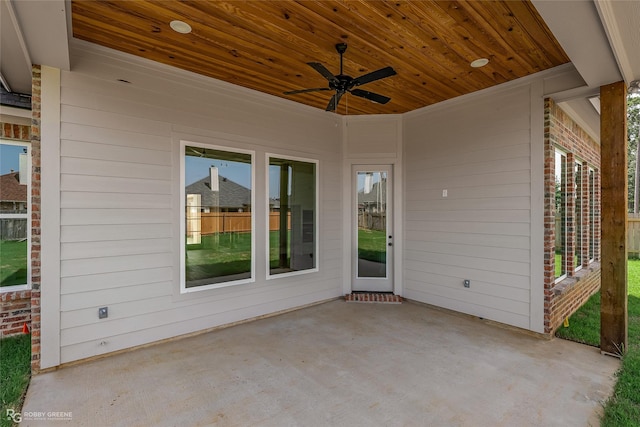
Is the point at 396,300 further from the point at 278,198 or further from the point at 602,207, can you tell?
the point at 602,207

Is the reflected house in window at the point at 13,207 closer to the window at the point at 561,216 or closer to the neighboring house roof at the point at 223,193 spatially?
the neighboring house roof at the point at 223,193

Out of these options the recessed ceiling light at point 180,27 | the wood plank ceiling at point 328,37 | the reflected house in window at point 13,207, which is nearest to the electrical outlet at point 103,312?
the reflected house in window at point 13,207

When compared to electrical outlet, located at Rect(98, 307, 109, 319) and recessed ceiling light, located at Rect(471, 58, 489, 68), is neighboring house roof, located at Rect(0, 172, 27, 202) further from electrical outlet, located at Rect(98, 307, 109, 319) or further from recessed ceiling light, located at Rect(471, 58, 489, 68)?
recessed ceiling light, located at Rect(471, 58, 489, 68)

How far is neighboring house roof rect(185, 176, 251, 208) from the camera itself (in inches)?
153

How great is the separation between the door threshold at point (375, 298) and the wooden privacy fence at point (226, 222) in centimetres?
181

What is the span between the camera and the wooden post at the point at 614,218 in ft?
10.5

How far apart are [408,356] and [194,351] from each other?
2.25 meters

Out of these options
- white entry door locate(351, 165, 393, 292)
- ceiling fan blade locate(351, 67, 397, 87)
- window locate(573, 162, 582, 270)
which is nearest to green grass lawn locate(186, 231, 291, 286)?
white entry door locate(351, 165, 393, 292)

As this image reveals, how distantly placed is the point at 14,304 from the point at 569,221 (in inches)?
286

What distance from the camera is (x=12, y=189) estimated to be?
12.3 feet

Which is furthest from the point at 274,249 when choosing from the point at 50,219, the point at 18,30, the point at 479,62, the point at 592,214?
the point at 592,214

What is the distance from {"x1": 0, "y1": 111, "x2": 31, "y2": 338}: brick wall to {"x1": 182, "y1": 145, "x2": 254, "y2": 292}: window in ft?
6.17

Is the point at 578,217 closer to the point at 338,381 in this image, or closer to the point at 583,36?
the point at 583,36

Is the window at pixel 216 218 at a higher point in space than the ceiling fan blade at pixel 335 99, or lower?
lower
